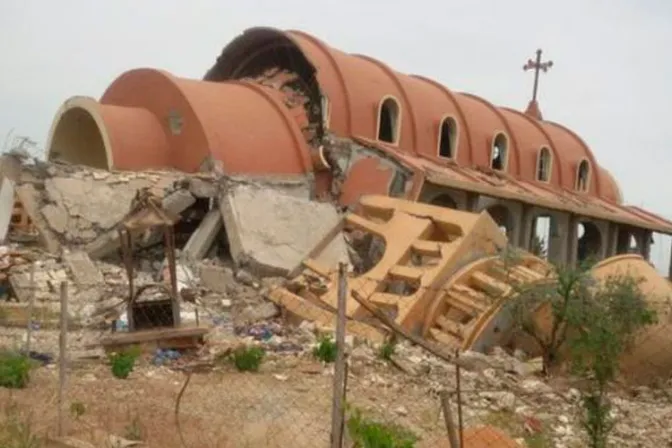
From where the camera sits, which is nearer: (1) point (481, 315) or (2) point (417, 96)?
(1) point (481, 315)

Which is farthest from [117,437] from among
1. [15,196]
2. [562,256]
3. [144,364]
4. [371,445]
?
[562,256]

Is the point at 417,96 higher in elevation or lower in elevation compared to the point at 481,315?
higher

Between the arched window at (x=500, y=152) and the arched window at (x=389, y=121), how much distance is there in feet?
15.5

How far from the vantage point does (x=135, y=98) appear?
19.6 metres

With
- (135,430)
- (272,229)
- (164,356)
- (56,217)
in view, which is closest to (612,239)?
(272,229)

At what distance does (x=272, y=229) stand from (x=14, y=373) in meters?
8.27

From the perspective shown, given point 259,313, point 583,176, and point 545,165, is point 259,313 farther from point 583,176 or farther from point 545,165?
point 583,176

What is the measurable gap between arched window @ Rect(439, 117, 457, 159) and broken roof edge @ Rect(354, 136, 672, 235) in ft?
3.72

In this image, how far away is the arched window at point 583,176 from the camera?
1140 inches

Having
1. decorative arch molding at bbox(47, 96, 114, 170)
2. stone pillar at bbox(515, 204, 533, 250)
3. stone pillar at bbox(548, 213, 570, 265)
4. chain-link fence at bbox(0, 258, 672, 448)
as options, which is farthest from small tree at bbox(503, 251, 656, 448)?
stone pillar at bbox(548, 213, 570, 265)

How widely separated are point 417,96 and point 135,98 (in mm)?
7082

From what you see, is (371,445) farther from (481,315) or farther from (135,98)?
(135,98)

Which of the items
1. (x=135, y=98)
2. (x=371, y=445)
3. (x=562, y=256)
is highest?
(x=135, y=98)

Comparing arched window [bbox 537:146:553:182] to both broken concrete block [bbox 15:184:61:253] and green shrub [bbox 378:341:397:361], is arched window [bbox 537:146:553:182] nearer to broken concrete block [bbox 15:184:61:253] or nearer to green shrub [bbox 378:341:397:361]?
broken concrete block [bbox 15:184:61:253]
